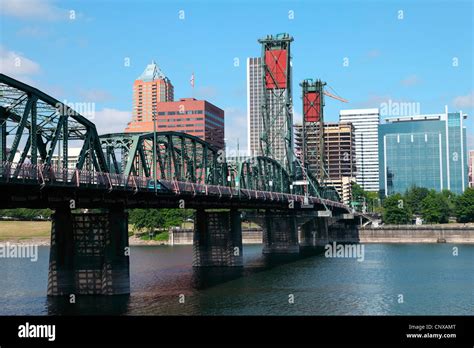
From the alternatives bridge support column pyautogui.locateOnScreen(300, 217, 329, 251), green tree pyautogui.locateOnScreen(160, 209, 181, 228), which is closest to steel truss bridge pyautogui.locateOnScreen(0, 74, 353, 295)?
bridge support column pyautogui.locateOnScreen(300, 217, 329, 251)

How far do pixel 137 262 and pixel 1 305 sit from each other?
53.4m

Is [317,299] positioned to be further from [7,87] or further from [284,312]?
[7,87]

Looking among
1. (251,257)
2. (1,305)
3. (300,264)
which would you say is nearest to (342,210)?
(251,257)

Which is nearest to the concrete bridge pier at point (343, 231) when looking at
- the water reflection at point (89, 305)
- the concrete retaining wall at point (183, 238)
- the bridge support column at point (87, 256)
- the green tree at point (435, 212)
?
the concrete retaining wall at point (183, 238)

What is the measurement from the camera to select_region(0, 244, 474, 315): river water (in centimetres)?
6088

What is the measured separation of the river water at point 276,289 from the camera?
60.9 meters

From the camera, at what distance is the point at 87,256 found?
6812 centimetres

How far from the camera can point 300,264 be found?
111000 millimetres

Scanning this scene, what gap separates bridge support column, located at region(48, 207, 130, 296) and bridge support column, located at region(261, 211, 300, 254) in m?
72.9

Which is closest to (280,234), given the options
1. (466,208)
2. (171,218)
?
(171,218)

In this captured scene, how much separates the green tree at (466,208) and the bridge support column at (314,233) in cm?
4595

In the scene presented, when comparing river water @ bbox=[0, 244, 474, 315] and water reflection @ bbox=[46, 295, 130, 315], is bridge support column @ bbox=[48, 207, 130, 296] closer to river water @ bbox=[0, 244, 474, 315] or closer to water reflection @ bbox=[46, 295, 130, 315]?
water reflection @ bbox=[46, 295, 130, 315]

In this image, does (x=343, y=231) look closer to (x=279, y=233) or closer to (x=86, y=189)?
(x=279, y=233)
